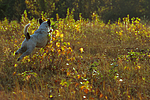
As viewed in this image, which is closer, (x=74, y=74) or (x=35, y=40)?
(x=35, y=40)

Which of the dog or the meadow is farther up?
the dog

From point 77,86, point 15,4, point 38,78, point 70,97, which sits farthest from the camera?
point 15,4

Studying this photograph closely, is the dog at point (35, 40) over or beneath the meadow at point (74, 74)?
over

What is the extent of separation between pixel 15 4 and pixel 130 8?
13048 millimetres

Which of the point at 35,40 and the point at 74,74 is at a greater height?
the point at 35,40

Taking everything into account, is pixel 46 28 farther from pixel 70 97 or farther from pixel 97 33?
pixel 97 33

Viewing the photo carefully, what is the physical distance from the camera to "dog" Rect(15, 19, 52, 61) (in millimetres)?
4004

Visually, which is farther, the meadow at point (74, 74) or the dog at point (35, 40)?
the dog at point (35, 40)

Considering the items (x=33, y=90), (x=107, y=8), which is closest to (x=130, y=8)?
(x=107, y=8)

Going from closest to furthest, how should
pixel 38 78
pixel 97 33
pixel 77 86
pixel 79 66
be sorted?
pixel 77 86
pixel 38 78
pixel 79 66
pixel 97 33

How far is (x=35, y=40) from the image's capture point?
4188 millimetres

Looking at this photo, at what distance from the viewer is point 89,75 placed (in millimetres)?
4367

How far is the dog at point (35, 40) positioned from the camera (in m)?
4.00

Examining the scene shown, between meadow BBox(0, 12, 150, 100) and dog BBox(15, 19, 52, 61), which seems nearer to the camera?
meadow BBox(0, 12, 150, 100)
